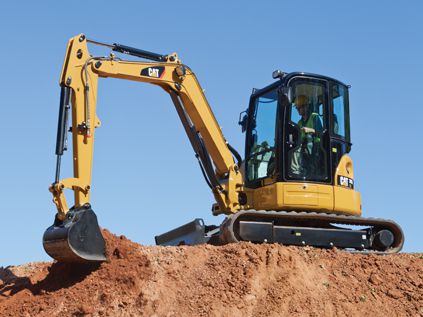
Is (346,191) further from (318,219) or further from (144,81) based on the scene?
(144,81)

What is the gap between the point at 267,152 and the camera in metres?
13.0

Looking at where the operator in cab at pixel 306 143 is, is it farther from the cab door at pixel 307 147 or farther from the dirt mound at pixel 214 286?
the dirt mound at pixel 214 286

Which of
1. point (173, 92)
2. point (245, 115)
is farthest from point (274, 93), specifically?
point (173, 92)

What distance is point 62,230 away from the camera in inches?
403

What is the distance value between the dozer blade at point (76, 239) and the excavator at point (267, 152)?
3.54ft

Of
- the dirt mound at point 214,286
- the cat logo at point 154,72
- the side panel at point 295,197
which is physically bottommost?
the dirt mound at point 214,286

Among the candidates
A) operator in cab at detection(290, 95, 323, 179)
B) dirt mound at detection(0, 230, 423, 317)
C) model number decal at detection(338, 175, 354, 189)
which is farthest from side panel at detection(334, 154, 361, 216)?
dirt mound at detection(0, 230, 423, 317)

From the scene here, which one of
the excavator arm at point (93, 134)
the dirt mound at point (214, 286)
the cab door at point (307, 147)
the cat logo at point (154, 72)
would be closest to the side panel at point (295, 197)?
the cab door at point (307, 147)

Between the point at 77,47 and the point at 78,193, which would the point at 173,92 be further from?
the point at 78,193

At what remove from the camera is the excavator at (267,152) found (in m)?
11.6

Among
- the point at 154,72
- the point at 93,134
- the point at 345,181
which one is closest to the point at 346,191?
the point at 345,181

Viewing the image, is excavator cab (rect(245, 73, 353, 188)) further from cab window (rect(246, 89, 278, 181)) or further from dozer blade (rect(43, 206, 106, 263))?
dozer blade (rect(43, 206, 106, 263))

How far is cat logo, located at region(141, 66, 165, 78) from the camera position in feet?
41.2

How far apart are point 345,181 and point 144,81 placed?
4.24 m
